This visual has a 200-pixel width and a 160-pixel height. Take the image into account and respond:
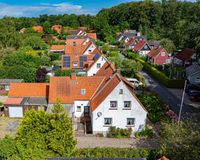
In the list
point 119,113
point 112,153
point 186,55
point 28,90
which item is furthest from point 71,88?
point 186,55

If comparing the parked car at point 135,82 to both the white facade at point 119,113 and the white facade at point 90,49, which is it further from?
the white facade at point 119,113

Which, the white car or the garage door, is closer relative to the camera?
the garage door

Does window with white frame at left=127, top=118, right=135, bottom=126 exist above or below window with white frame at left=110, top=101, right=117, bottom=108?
below

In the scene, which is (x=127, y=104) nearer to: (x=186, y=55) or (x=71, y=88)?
(x=71, y=88)

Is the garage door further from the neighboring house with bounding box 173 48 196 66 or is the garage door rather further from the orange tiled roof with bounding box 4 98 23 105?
the neighboring house with bounding box 173 48 196 66

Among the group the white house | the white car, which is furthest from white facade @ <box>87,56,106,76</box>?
the white house

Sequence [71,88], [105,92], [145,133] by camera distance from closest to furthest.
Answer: [145,133]
[105,92]
[71,88]

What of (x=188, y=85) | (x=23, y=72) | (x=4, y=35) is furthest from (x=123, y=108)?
(x=4, y=35)
